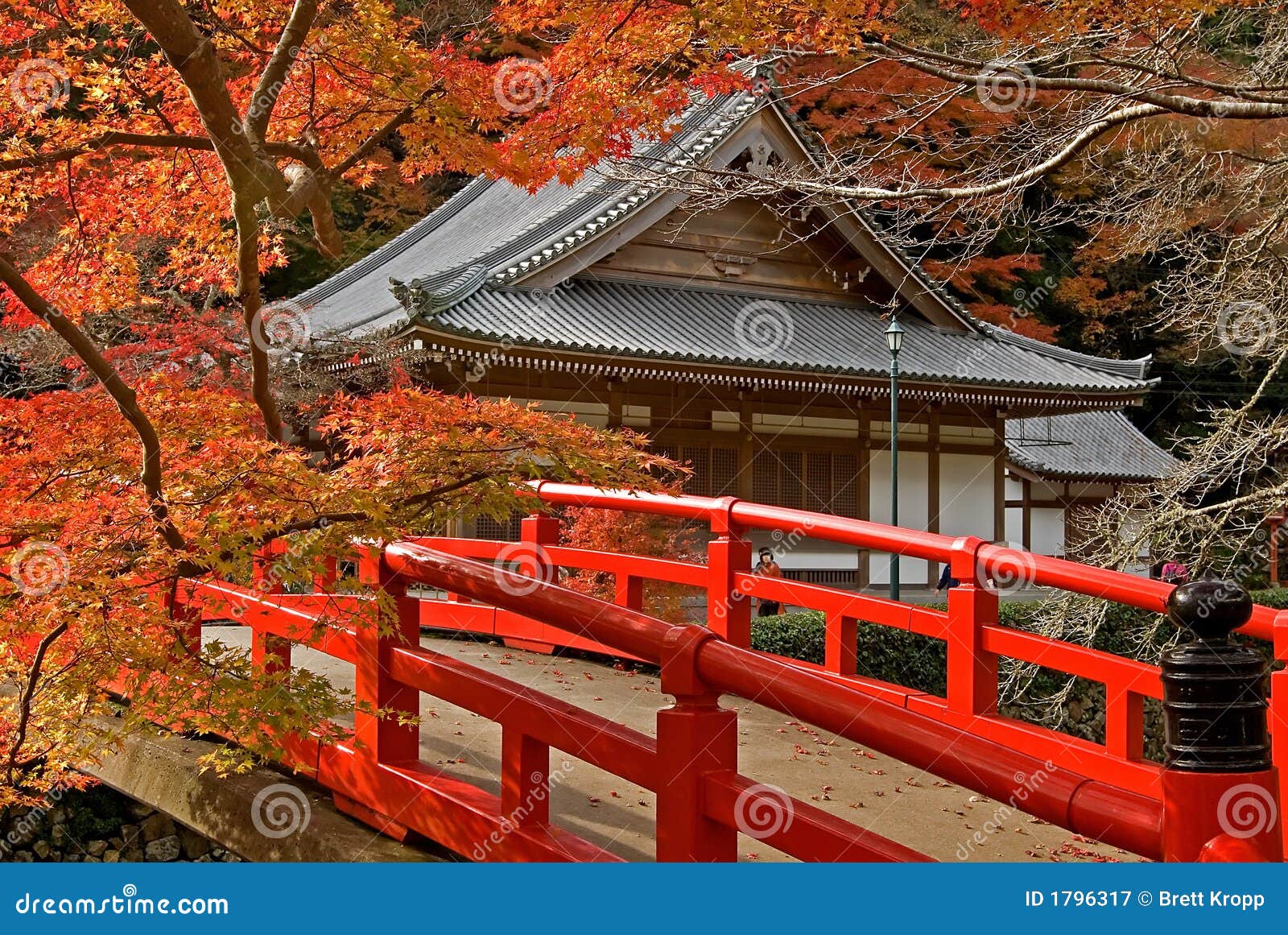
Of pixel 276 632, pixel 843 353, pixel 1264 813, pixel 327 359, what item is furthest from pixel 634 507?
pixel 843 353

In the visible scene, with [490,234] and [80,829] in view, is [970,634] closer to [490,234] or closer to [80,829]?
[80,829]

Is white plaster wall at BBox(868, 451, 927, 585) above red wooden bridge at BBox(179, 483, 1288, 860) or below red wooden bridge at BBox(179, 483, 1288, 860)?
below

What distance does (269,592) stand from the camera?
14.7ft

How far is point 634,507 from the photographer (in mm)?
6438

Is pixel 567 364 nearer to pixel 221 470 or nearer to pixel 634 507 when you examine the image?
pixel 634 507

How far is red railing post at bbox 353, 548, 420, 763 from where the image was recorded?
410cm

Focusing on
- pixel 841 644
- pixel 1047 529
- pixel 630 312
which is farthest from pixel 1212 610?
pixel 1047 529

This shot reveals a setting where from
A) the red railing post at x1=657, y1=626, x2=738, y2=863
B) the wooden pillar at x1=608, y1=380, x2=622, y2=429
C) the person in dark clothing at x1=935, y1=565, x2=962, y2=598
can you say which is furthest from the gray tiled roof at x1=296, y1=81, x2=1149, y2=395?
the red railing post at x1=657, y1=626, x2=738, y2=863

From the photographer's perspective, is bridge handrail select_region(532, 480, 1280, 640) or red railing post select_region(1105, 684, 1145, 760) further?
red railing post select_region(1105, 684, 1145, 760)

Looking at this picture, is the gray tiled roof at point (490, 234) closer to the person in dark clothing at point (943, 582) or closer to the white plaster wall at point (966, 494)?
the white plaster wall at point (966, 494)

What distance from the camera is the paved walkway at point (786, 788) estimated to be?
429 cm

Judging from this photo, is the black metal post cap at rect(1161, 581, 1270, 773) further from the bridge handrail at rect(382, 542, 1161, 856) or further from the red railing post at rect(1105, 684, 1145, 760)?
the red railing post at rect(1105, 684, 1145, 760)

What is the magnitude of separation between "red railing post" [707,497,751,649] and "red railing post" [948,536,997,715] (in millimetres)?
1196

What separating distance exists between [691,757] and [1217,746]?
132cm
